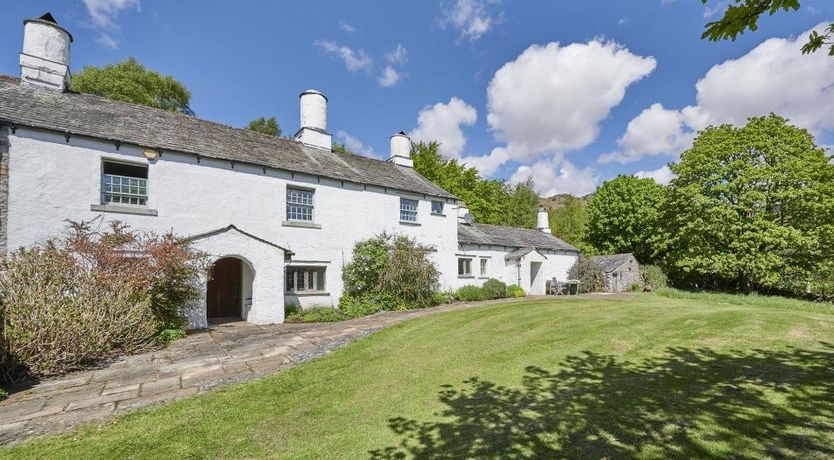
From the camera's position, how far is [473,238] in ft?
76.2

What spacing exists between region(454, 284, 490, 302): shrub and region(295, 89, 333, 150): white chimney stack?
1112cm

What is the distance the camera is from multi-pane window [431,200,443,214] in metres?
→ 20.4

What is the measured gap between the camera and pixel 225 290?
1473 centimetres

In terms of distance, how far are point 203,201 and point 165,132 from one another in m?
3.14

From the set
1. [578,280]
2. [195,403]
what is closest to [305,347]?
[195,403]

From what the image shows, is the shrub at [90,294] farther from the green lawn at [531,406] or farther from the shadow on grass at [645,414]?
the shadow on grass at [645,414]

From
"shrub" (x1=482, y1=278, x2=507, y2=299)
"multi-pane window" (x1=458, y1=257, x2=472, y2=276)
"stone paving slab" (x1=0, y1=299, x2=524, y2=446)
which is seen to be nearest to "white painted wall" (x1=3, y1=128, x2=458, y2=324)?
"multi-pane window" (x1=458, y1=257, x2=472, y2=276)

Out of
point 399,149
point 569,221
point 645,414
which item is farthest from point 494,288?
point 569,221

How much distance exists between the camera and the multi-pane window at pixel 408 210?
19.1 m

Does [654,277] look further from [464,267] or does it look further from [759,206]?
[464,267]

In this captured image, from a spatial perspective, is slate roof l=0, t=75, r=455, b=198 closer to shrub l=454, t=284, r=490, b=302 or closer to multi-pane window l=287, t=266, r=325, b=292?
multi-pane window l=287, t=266, r=325, b=292

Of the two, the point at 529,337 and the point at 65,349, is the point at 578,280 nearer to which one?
the point at 529,337

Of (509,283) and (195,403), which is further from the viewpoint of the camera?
(509,283)

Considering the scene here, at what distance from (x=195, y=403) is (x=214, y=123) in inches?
559
